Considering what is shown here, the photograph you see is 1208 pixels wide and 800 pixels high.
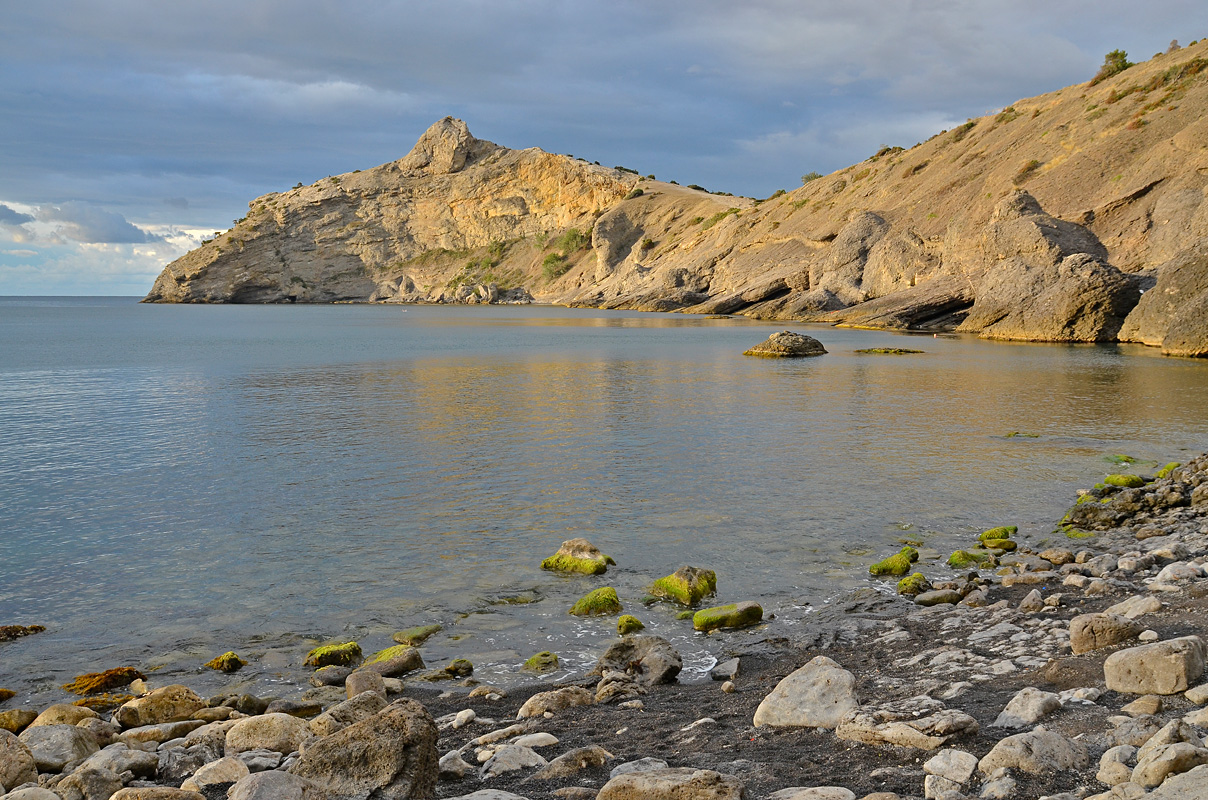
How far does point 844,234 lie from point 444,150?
105 m

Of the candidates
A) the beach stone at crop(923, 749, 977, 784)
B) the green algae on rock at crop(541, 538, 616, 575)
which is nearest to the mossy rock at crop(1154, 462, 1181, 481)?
the green algae on rock at crop(541, 538, 616, 575)

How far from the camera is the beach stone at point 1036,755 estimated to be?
14.4ft

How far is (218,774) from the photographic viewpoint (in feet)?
17.5

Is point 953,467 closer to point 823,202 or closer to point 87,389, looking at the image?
point 87,389

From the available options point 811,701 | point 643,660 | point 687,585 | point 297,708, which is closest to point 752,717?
point 811,701

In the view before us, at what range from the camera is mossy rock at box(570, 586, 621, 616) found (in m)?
9.48

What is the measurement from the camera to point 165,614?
9539 mm

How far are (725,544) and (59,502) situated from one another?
10.9m

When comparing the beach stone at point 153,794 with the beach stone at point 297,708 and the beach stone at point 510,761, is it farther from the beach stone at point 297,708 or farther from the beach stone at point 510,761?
the beach stone at point 297,708

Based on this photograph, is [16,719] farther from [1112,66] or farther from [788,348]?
[1112,66]

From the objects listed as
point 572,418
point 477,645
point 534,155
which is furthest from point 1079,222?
point 534,155

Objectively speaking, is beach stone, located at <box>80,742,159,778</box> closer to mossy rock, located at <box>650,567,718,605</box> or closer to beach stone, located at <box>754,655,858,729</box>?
beach stone, located at <box>754,655,858,729</box>

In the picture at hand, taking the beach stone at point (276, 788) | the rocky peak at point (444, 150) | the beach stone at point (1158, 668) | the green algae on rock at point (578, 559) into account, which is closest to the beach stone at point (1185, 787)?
the beach stone at point (1158, 668)

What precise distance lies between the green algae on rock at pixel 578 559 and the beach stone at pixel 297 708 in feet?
13.4
